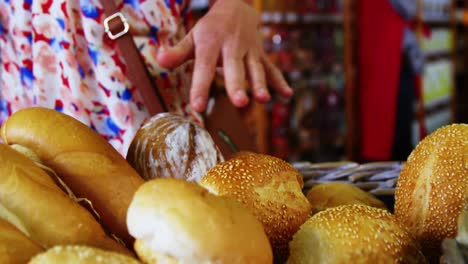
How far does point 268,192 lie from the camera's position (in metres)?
0.56

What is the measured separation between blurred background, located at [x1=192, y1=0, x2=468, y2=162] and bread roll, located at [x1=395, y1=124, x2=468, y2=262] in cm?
248

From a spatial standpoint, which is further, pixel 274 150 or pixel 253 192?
pixel 274 150

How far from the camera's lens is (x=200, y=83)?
0.91 meters

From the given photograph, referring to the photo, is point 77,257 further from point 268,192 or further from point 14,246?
point 268,192

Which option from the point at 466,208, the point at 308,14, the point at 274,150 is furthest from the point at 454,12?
the point at 466,208

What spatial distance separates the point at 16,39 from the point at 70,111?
0.21m

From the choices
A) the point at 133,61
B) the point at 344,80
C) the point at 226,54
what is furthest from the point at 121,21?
the point at 344,80

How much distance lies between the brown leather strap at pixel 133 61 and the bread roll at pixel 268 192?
0.47 m

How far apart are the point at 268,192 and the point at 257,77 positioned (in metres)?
0.45

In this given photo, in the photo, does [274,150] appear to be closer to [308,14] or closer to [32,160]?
[308,14]

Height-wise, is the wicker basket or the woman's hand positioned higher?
the woman's hand

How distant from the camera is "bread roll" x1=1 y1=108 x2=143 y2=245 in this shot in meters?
0.53

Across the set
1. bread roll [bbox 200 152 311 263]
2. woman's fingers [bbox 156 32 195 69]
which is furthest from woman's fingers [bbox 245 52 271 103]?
bread roll [bbox 200 152 311 263]

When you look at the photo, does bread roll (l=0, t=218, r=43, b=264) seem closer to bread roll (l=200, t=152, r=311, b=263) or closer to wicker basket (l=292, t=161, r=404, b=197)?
bread roll (l=200, t=152, r=311, b=263)
